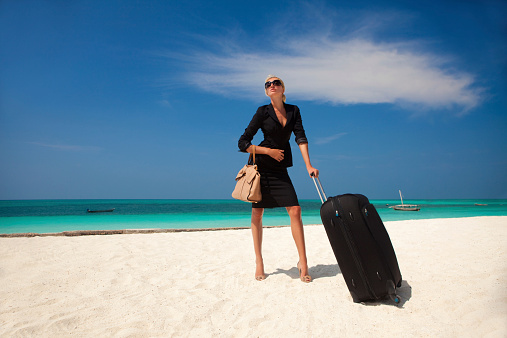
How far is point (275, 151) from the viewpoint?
3.33 meters

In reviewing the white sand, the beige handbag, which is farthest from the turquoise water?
the beige handbag

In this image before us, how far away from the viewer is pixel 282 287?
3160 mm

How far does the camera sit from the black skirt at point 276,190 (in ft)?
11.0

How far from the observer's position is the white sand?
222 centimetres

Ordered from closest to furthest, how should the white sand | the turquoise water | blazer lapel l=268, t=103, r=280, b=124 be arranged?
the white sand
blazer lapel l=268, t=103, r=280, b=124
the turquoise water

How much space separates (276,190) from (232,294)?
3.97 feet

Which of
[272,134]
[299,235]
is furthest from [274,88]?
[299,235]

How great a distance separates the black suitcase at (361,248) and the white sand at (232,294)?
7.0 inches

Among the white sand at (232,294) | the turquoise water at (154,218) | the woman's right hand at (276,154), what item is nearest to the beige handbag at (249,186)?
the woman's right hand at (276,154)

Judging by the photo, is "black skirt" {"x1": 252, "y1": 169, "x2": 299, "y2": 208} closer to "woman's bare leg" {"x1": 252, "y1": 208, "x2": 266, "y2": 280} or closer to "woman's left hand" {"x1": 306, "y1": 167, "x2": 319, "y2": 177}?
"woman's bare leg" {"x1": 252, "y1": 208, "x2": 266, "y2": 280}

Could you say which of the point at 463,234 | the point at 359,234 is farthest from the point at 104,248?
the point at 463,234

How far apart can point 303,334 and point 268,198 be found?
156cm

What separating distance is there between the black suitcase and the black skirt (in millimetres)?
717

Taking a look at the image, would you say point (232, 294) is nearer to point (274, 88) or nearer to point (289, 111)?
point (289, 111)
